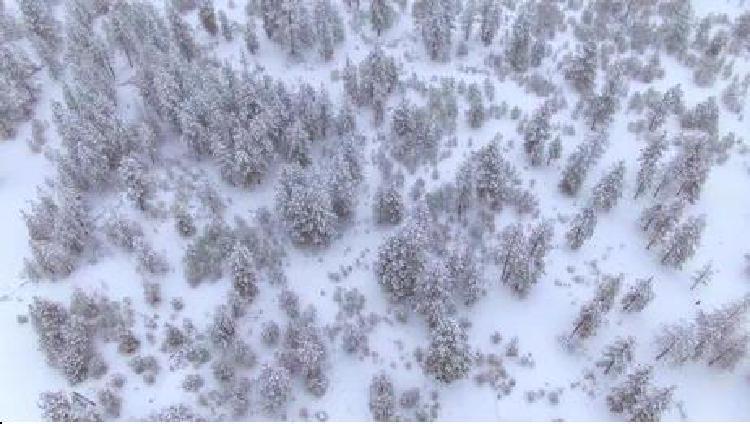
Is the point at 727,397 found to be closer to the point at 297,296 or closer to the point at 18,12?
the point at 297,296

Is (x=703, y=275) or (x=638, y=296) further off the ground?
(x=703, y=275)

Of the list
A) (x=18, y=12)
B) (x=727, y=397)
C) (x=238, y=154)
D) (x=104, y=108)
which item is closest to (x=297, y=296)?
(x=238, y=154)

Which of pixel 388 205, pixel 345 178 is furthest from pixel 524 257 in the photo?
pixel 345 178

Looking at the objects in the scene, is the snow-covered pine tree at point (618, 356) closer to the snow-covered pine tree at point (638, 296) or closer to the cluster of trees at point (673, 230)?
the snow-covered pine tree at point (638, 296)

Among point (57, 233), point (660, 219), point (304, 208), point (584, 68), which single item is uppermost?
point (584, 68)

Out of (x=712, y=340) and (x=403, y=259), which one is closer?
(x=712, y=340)

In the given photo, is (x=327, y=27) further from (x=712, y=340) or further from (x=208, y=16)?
(x=712, y=340)

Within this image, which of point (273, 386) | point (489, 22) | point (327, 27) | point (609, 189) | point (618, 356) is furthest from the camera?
point (489, 22)

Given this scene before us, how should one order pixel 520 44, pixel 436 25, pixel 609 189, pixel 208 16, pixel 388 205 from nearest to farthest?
pixel 388 205
pixel 609 189
pixel 436 25
pixel 520 44
pixel 208 16

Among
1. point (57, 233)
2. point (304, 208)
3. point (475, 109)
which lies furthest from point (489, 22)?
point (57, 233)

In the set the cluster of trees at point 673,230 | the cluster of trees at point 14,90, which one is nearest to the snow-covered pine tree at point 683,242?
the cluster of trees at point 673,230
